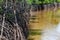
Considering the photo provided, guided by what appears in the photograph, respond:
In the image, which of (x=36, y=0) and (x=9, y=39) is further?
(x=36, y=0)

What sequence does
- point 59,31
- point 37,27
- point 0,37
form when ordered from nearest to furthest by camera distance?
1. point 0,37
2. point 59,31
3. point 37,27

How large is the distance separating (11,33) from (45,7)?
36.1ft

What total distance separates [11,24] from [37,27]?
4.15m

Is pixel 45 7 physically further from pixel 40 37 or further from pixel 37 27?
pixel 40 37

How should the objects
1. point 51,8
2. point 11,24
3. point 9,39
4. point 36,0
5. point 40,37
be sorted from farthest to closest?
1. point 51,8
2. point 36,0
3. point 40,37
4. point 11,24
5. point 9,39

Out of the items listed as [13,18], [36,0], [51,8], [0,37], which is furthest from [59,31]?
[51,8]

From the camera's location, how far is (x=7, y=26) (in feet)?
15.7

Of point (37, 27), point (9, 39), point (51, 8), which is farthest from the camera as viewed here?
point (51, 8)

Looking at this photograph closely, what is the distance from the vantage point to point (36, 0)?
583 inches

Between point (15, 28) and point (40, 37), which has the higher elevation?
point (15, 28)

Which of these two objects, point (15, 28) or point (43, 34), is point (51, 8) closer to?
point (43, 34)

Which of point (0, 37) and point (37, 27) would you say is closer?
point (0, 37)

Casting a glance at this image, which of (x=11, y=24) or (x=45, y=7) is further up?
(x=11, y=24)

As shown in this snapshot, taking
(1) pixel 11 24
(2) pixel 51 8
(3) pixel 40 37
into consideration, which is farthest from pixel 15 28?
(2) pixel 51 8
